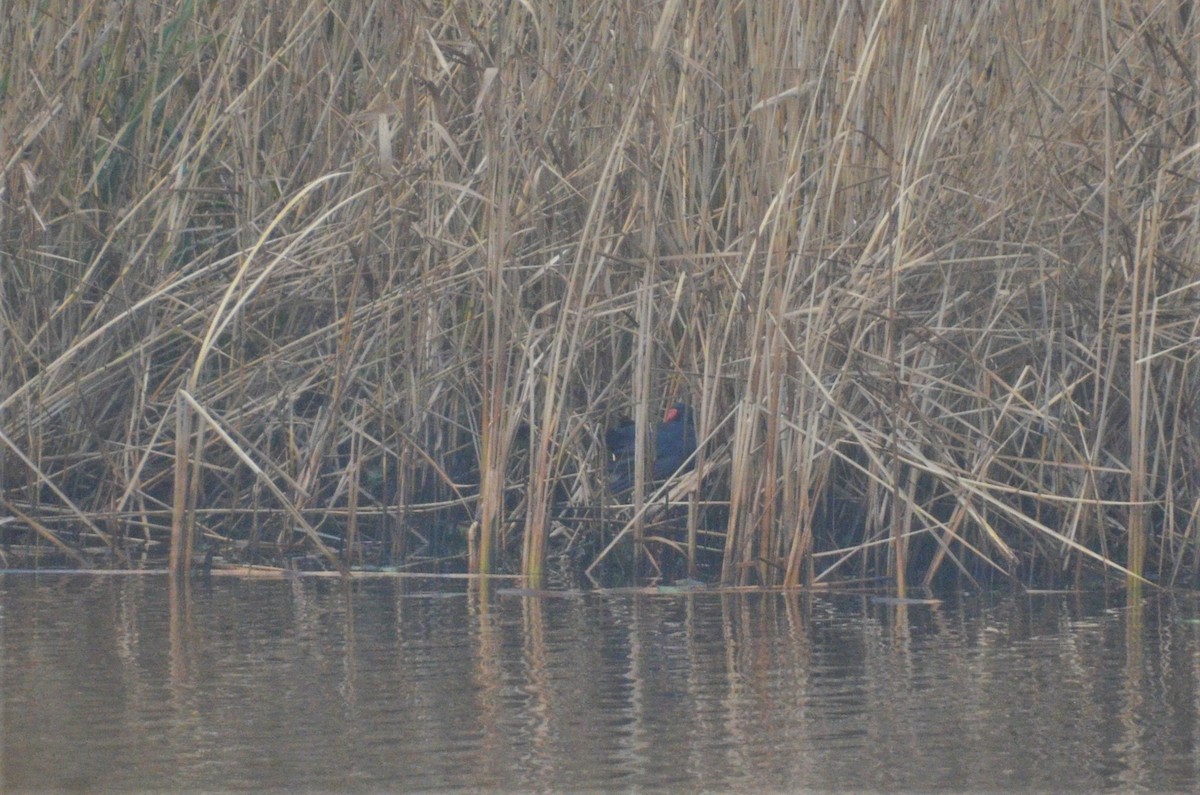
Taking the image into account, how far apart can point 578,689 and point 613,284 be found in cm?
207

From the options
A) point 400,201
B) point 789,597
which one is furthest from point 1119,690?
point 400,201

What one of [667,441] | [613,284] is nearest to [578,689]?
[667,441]

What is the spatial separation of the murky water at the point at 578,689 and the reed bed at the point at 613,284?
12.0 inches

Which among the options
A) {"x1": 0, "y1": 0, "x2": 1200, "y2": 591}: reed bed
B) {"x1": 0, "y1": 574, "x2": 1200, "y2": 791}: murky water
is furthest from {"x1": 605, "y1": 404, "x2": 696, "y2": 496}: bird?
{"x1": 0, "y1": 574, "x2": 1200, "y2": 791}: murky water

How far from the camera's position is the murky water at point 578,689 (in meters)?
3.22

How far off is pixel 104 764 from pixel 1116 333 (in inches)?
121

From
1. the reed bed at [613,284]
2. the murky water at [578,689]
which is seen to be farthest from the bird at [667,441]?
the murky water at [578,689]

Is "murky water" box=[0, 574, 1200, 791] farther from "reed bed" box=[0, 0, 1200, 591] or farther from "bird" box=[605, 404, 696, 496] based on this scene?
"bird" box=[605, 404, 696, 496]

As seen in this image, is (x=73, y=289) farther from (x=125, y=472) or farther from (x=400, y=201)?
(x=400, y=201)

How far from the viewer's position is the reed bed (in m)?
5.09

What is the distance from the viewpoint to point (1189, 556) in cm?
519

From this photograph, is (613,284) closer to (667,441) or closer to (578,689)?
(667,441)

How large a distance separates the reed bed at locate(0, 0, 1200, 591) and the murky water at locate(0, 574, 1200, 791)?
1.00 ft

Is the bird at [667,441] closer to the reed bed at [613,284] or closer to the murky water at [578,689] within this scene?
the reed bed at [613,284]
